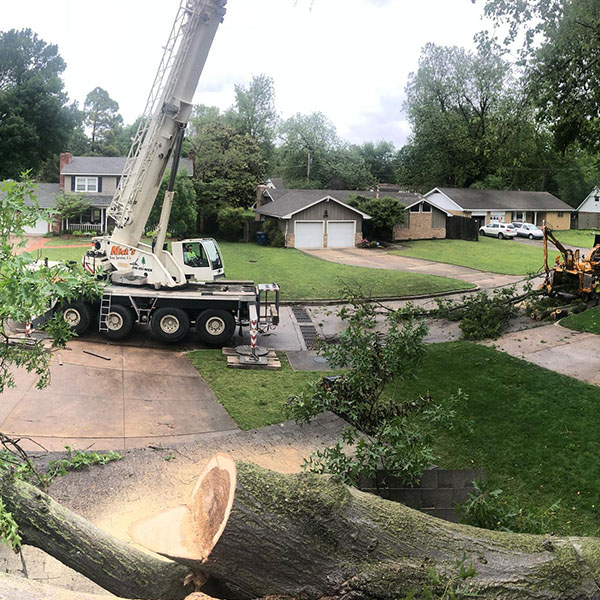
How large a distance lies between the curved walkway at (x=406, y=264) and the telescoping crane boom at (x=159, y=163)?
1420 centimetres

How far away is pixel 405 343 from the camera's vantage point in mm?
7012

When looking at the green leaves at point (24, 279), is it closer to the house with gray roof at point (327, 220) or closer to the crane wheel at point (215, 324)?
the crane wheel at point (215, 324)

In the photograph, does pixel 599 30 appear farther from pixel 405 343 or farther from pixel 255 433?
pixel 255 433

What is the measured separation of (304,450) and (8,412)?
4.98 metres

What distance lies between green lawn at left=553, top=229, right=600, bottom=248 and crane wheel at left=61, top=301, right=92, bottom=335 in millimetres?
33350

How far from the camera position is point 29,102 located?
40.0m

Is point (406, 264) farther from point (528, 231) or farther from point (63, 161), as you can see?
point (63, 161)

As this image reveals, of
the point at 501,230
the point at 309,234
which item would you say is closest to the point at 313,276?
the point at 309,234

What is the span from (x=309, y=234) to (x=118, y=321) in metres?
23.9

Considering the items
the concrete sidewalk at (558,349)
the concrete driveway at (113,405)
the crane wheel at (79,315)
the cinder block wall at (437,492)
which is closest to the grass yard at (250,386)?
the concrete driveway at (113,405)

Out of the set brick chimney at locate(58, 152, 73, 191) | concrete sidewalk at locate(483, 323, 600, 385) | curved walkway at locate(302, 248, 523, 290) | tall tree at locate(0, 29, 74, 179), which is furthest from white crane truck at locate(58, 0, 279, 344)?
brick chimney at locate(58, 152, 73, 191)

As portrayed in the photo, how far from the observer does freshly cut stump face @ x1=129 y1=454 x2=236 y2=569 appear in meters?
4.42

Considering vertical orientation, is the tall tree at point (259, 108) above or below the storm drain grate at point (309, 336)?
above

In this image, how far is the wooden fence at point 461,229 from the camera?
42.2 metres
